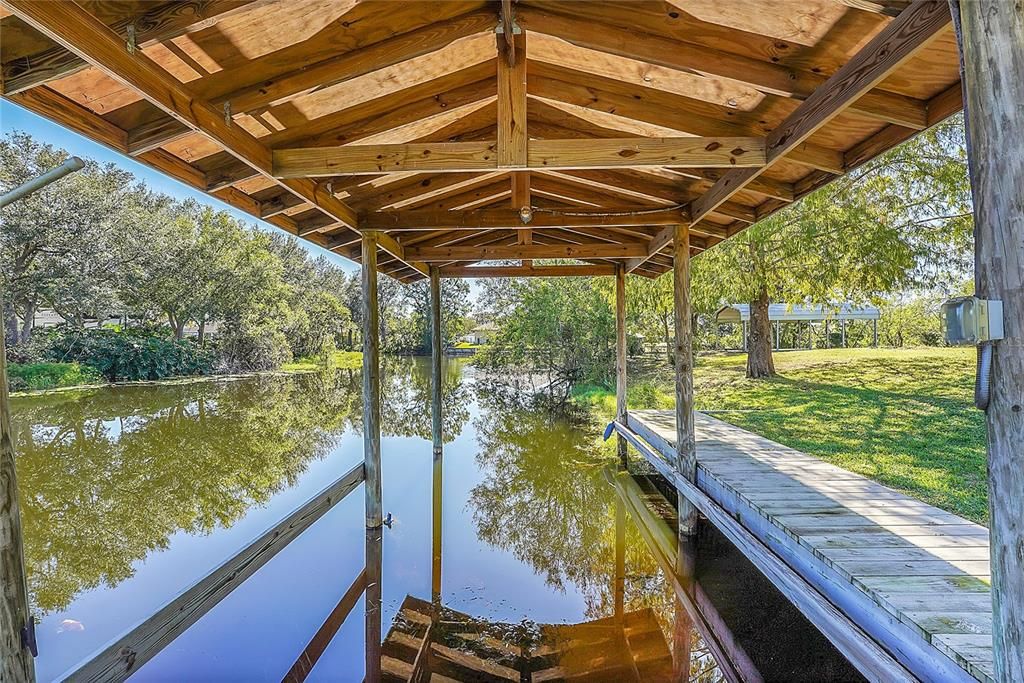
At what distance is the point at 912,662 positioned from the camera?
2.06 metres

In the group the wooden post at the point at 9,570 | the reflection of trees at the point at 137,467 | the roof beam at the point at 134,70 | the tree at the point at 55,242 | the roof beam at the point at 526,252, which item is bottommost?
the reflection of trees at the point at 137,467

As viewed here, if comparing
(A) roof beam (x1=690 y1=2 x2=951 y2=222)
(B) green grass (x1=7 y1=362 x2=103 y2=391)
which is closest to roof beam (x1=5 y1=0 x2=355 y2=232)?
(A) roof beam (x1=690 y1=2 x2=951 y2=222)

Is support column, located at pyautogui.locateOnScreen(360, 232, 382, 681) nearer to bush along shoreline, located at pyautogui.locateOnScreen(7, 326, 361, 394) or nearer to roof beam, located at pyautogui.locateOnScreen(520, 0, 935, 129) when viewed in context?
roof beam, located at pyautogui.locateOnScreen(520, 0, 935, 129)

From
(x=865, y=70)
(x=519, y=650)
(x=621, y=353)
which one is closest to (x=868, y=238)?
(x=621, y=353)

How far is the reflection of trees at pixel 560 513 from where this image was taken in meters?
4.34

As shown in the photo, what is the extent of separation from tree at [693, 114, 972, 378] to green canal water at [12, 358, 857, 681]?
195 inches

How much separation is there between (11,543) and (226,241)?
2226 cm

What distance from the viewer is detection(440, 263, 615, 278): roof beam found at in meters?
7.78

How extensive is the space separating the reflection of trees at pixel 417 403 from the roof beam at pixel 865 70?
8153mm

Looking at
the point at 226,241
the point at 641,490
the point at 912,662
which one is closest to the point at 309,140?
the point at 912,662

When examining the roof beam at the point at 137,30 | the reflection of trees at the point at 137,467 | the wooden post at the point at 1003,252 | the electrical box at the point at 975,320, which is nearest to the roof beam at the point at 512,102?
the roof beam at the point at 137,30

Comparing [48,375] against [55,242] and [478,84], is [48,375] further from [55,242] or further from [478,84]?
[478,84]

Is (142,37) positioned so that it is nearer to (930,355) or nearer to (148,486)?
(148,486)

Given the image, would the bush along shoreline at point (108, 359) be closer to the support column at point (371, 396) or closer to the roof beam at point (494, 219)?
the support column at point (371, 396)
